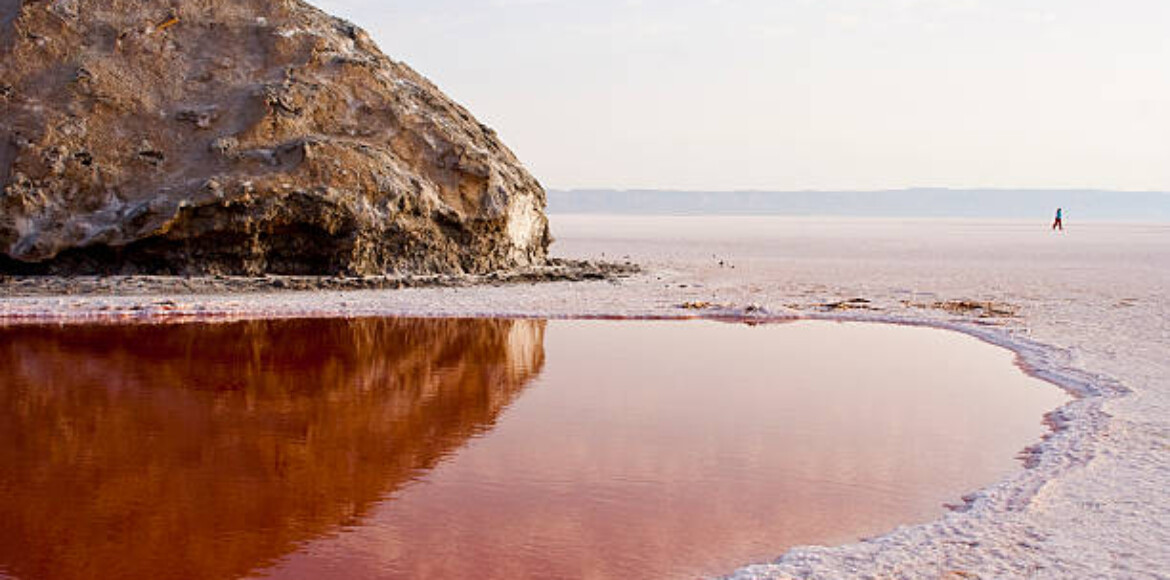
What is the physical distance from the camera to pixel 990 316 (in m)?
17.5

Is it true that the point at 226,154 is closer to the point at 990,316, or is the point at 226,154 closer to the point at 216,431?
the point at 216,431

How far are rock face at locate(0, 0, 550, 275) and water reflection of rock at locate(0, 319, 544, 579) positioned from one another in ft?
19.1

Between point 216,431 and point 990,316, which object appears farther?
point 990,316

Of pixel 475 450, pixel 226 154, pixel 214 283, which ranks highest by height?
pixel 226 154

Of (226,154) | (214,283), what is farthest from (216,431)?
(226,154)

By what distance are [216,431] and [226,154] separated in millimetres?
13643

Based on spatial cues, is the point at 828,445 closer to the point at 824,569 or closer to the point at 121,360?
the point at 824,569

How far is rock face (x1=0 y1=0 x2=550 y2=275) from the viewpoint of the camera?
20688 millimetres

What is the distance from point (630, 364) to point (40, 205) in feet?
45.4

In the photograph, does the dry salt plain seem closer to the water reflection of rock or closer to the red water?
the red water

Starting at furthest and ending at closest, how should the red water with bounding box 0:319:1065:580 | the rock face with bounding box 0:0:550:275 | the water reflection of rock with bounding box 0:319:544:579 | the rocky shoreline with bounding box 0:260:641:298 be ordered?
the rock face with bounding box 0:0:550:275 < the rocky shoreline with bounding box 0:260:641:298 < the water reflection of rock with bounding box 0:319:544:579 < the red water with bounding box 0:319:1065:580

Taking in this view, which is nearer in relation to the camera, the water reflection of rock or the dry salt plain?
the dry salt plain

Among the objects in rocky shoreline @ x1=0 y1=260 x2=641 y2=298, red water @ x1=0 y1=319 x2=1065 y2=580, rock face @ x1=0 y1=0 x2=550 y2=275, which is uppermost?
rock face @ x1=0 y1=0 x2=550 y2=275

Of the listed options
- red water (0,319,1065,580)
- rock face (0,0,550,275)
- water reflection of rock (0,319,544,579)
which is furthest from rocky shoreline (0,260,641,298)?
red water (0,319,1065,580)
